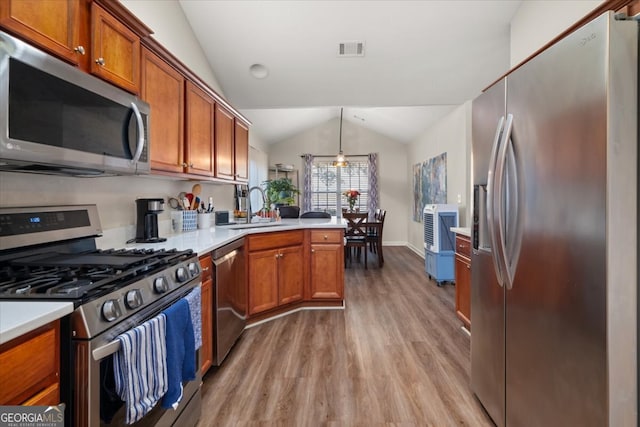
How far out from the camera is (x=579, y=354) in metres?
1.06

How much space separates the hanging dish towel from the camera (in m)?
1.26

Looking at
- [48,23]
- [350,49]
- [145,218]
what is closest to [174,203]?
[145,218]

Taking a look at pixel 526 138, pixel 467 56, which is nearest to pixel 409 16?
pixel 467 56

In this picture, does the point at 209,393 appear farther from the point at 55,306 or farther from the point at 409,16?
the point at 409,16

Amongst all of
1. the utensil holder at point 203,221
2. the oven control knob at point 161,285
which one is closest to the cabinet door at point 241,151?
the utensil holder at point 203,221

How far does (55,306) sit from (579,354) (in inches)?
63.4

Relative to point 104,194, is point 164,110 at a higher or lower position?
higher

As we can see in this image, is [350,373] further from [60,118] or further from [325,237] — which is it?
[60,118]

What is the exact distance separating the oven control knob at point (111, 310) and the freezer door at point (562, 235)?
4.96 feet

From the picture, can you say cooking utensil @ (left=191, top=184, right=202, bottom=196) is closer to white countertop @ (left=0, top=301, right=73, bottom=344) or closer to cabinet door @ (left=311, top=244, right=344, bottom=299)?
cabinet door @ (left=311, top=244, right=344, bottom=299)

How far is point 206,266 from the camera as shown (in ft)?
6.39

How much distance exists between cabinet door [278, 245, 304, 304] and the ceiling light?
193cm

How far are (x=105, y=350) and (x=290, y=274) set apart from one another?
88.9 inches

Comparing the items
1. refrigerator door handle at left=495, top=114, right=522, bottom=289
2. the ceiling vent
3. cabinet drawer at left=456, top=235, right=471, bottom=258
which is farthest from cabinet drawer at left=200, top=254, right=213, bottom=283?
the ceiling vent
